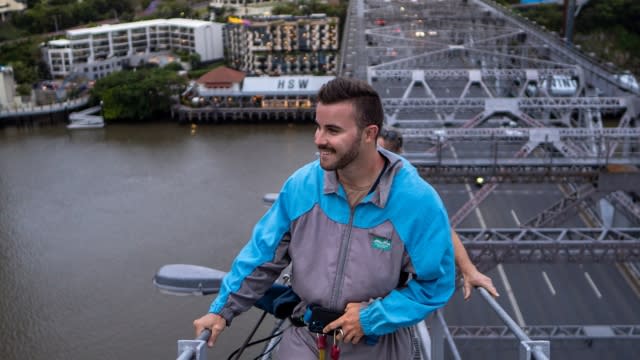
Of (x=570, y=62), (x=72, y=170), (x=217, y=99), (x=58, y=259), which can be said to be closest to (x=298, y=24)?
(x=217, y=99)

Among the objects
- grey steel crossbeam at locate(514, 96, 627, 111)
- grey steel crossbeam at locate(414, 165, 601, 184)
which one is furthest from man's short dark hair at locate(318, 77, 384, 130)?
grey steel crossbeam at locate(514, 96, 627, 111)

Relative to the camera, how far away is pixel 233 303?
138 cm

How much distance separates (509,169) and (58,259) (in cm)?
527

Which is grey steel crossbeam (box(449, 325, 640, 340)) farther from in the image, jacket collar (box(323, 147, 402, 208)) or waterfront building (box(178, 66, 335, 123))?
waterfront building (box(178, 66, 335, 123))

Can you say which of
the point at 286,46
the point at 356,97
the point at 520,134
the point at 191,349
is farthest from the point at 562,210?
the point at 286,46

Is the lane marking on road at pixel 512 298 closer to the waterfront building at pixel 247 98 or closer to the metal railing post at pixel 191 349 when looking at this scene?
the metal railing post at pixel 191 349

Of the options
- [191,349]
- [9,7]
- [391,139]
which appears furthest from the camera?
[9,7]

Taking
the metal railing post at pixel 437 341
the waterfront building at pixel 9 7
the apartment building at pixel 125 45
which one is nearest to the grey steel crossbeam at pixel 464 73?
the metal railing post at pixel 437 341

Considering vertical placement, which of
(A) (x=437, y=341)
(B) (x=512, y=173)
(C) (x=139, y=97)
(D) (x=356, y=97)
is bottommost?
(C) (x=139, y=97)

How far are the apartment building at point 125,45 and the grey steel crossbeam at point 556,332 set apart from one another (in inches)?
691

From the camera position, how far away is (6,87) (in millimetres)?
18219

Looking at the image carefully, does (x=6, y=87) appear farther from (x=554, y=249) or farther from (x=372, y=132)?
(x=372, y=132)

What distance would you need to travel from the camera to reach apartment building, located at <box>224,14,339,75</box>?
2041 centimetres

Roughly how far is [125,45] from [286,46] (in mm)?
5086
